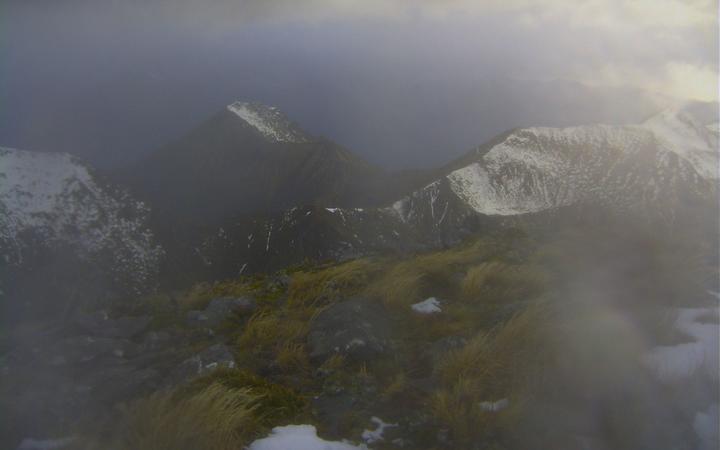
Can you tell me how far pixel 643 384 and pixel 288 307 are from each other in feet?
13.5

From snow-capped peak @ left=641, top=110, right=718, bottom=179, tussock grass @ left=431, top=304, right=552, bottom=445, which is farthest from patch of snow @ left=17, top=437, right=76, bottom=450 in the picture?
snow-capped peak @ left=641, top=110, right=718, bottom=179

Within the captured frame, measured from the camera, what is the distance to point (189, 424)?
3.26m

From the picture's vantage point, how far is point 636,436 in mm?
3355

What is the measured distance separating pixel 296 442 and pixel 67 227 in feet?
431

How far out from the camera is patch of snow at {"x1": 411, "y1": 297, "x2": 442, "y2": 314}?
5902 mm

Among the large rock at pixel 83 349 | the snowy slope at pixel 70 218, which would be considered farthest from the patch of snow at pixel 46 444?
the snowy slope at pixel 70 218

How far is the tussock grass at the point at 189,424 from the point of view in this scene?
3182 millimetres

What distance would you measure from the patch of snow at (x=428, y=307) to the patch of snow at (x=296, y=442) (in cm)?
260

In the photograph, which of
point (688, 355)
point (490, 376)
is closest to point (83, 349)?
point (490, 376)

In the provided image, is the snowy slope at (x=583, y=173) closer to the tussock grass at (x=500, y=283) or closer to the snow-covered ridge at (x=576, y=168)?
the snow-covered ridge at (x=576, y=168)

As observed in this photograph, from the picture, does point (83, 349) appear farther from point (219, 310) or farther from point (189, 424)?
point (189, 424)

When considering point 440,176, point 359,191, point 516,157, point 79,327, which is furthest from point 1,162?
point 79,327

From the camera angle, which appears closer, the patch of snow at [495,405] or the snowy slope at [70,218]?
the patch of snow at [495,405]

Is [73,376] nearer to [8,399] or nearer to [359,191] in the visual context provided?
[8,399]
